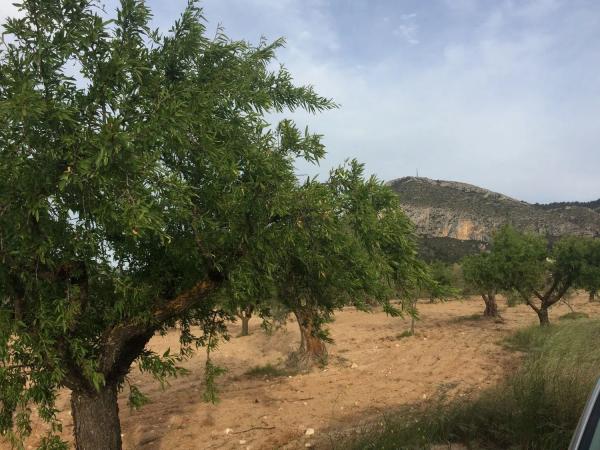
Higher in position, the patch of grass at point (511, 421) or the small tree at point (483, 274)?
the small tree at point (483, 274)

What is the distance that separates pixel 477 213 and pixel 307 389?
106316 millimetres

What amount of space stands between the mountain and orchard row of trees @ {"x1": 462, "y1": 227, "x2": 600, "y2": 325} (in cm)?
6455

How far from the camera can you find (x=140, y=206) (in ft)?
11.5

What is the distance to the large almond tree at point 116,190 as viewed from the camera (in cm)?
372

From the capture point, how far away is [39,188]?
3.75 metres

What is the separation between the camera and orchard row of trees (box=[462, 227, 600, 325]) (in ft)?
77.0

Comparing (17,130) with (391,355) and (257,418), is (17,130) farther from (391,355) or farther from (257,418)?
(391,355)

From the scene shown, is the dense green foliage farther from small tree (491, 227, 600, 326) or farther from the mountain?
the mountain

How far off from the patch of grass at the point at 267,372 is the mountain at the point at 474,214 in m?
75.2

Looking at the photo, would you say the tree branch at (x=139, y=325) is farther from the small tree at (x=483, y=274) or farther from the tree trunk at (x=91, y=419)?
the small tree at (x=483, y=274)

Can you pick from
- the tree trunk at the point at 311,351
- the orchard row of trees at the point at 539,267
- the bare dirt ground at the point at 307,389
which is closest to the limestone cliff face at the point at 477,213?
the orchard row of trees at the point at 539,267

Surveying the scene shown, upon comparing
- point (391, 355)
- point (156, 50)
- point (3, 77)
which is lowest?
point (391, 355)

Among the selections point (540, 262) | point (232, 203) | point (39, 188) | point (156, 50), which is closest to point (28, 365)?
point (39, 188)

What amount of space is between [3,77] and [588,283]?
1041 inches
